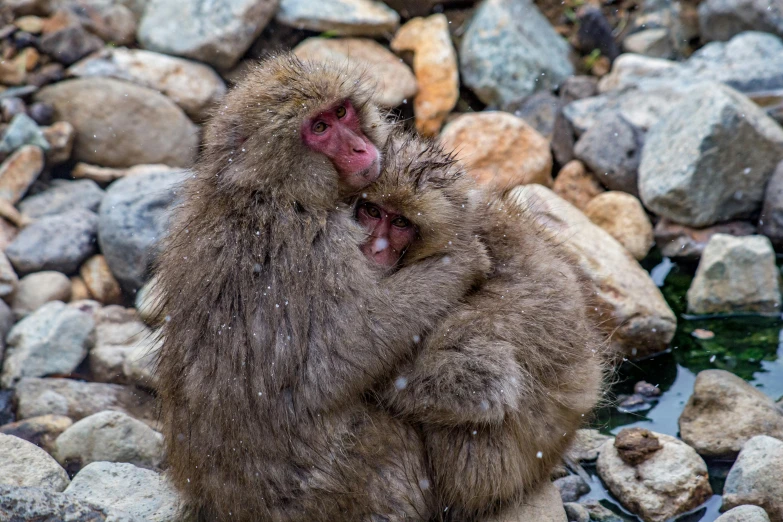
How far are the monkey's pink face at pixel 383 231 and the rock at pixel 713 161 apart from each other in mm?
3419

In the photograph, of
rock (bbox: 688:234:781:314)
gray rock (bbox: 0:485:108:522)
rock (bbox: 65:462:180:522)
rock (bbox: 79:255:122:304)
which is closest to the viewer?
gray rock (bbox: 0:485:108:522)

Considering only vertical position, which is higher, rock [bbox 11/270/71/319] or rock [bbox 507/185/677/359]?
rock [bbox 507/185/677/359]

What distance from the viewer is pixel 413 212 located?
344 cm

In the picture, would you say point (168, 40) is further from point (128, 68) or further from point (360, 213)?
point (360, 213)

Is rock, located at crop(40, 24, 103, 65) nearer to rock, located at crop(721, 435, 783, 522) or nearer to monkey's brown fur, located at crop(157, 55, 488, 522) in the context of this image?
monkey's brown fur, located at crop(157, 55, 488, 522)

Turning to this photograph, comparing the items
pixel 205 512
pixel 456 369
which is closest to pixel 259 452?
pixel 205 512

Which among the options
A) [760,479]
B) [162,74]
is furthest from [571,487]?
[162,74]

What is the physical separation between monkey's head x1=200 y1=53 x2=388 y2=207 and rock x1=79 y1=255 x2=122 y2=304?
324cm

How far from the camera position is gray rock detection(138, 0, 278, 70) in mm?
8148

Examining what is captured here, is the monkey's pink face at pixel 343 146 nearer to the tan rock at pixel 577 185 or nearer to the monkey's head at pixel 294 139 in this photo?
the monkey's head at pixel 294 139

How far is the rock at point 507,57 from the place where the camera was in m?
8.34

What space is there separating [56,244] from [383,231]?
4.09m

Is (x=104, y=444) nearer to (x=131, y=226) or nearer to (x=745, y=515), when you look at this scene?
(x=131, y=226)

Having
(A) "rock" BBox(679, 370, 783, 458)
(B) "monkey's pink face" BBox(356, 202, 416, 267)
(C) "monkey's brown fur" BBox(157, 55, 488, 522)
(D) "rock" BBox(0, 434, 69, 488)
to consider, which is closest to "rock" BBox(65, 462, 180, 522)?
(D) "rock" BBox(0, 434, 69, 488)
